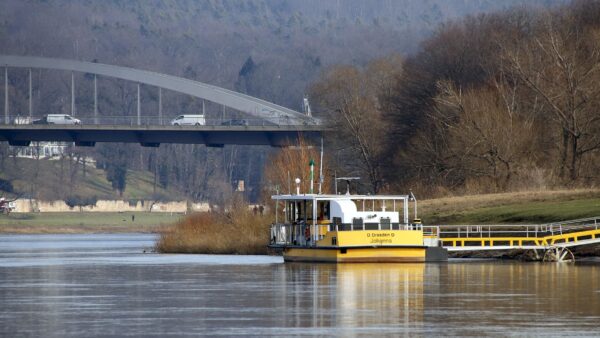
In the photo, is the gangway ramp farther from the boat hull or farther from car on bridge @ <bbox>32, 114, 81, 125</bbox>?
car on bridge @ <bbox>32, 114, 81, 125</bbox>

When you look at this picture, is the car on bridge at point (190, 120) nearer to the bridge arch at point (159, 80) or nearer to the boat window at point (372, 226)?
the bridge arch at point (159, 80)

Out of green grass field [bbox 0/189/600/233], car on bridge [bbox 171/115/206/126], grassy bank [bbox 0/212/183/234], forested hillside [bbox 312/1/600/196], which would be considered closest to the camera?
green grass field [bbox 0/189/600/233]

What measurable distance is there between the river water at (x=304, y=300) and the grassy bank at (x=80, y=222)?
9360 centimetres

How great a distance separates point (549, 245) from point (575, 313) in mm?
26629

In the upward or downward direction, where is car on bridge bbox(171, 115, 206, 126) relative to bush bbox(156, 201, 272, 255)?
upward

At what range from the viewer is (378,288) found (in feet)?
148

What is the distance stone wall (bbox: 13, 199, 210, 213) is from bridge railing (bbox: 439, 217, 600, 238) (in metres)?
106

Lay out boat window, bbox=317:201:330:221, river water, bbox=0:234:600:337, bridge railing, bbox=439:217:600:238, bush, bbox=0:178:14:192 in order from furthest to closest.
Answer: bush, bbox=0:178:14:192
bridge railing, bbox=439:217:600:238
boat window, bbox=317:201:330:221
river water, bbox=0:234:600:337

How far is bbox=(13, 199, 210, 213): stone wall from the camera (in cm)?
17875

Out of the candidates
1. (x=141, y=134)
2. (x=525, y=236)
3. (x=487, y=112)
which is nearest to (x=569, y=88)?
(x=487, y=112)

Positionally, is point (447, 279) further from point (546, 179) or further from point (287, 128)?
point (287, 128)

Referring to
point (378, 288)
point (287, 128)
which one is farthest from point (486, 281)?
point (287, 128)

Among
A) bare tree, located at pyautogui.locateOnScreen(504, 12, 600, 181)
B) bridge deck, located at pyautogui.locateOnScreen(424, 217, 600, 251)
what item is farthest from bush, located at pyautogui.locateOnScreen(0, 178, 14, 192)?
bridge deck, located at pyautogui.locateOnScreen(424, 217, 600, 251)

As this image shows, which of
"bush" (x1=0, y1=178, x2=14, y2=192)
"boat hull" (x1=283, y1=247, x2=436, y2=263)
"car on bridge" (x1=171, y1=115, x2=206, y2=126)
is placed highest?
"car on bridge" (x1=171, y1=115, x2=206, y2=126)
